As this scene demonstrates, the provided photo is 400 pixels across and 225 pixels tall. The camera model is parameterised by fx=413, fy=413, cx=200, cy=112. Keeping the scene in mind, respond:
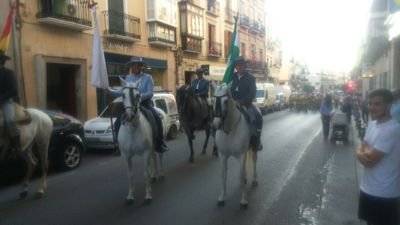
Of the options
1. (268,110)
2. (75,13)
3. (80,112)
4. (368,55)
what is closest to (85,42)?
(75,13)

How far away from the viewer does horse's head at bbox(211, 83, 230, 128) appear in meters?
6.19

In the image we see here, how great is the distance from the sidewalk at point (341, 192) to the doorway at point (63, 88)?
11.2m

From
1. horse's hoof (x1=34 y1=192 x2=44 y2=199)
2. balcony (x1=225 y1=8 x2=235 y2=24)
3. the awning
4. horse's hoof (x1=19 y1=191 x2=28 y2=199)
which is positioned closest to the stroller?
the awning

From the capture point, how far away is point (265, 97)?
33.5m

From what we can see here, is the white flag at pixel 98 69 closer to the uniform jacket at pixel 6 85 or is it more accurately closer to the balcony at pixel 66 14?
the uniform jacket at pixel 6 85

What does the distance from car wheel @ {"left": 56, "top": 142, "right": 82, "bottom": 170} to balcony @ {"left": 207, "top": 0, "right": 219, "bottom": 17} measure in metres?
22.3

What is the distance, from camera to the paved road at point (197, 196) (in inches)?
241

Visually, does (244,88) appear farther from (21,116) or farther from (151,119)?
(21,116)

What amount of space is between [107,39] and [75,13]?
2.67m

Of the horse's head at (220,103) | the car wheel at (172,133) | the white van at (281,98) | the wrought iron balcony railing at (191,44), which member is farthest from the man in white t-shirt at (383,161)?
the white van at (281,98)

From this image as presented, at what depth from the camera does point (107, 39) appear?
753 inches

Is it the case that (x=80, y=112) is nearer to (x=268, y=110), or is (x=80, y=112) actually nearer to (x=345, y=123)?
(x=345, y=123)

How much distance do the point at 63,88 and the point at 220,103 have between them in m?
13.2

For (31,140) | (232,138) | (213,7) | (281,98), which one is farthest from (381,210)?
(281,98)
